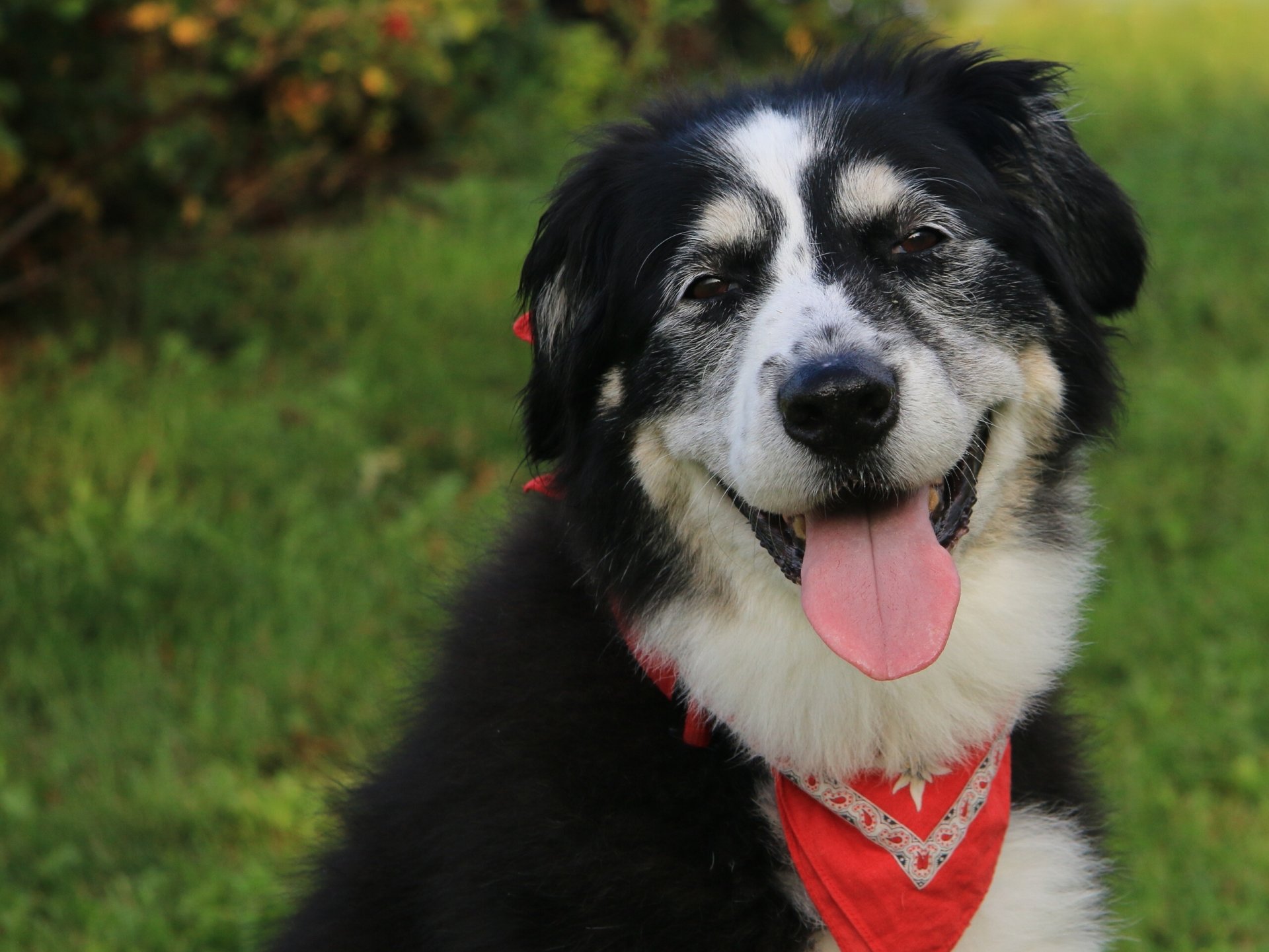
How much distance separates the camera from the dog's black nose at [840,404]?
2738 mm

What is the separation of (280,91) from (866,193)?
5938 mm

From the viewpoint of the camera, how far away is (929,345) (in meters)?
2.95

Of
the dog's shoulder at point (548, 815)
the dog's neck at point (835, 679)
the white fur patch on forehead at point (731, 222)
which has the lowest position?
the dog's shoulder at point (548, 815)

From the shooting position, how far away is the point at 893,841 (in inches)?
120

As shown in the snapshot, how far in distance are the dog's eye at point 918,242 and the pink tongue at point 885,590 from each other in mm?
554

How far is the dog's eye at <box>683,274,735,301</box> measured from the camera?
314cm

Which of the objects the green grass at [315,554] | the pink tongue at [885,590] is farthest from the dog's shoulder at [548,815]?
the green grass at [315,554]

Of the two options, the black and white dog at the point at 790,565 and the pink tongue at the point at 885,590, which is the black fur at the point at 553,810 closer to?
the black and white dog at the point at 790,565

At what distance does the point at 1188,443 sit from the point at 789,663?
4.49 meters

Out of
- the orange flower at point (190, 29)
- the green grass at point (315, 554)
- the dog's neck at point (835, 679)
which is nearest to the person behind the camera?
the dog's neck at point (835, 679)

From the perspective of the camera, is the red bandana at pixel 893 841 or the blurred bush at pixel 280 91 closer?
the red bandana at pixel 893 841

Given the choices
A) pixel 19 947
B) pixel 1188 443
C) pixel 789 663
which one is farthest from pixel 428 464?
pixel 789 663

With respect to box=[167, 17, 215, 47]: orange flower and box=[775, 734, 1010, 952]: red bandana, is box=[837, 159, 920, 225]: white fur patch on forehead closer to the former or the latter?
box=[775, 734, 1010, 952]: red bandana

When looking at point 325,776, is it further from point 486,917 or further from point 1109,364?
point 1109,364
